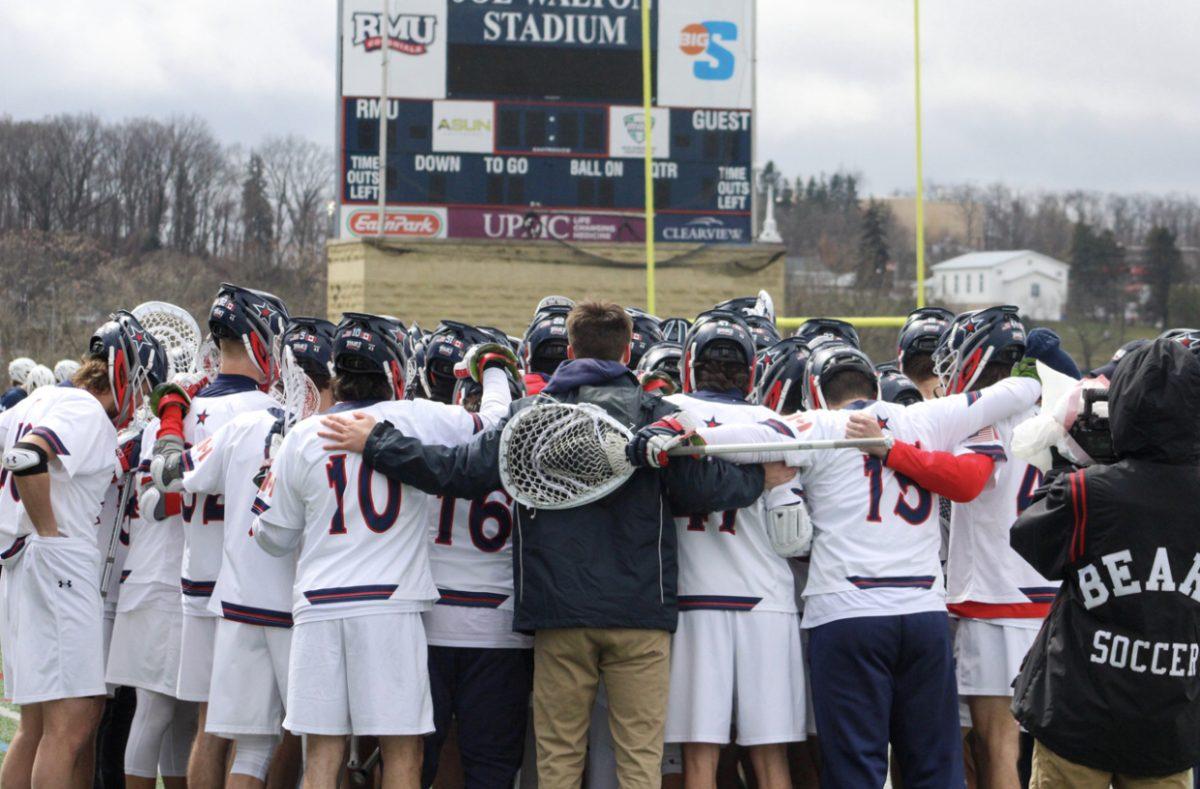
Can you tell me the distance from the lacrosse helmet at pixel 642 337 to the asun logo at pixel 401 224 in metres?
15.9

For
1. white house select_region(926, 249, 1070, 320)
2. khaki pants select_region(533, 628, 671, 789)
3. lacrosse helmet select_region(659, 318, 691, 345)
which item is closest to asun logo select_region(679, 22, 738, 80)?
lacrosse helmet select_region(659, 318, 691, 345)

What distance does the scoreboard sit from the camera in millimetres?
22969

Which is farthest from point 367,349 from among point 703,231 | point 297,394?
point 703,231

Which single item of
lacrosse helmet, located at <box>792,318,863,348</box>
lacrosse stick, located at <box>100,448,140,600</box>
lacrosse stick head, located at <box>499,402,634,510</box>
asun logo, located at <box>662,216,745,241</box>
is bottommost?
lacrosse stick, located at <box>100,448,140,600</box>

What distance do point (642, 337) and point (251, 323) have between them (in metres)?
2.41

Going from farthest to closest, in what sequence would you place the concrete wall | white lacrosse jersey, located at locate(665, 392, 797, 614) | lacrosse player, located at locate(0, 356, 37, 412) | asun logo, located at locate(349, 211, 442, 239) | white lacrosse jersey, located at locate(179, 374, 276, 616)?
the concrete wall → asun logo, located at locate(349, 211, 442, 239) → lacrosse player, located at locate(0, 356, 37, 412) → white lacrosse jersey, located at locate(179, 374, 276, 616) → white lacrosse jersey, located at locate(665, 392, 797, 614)

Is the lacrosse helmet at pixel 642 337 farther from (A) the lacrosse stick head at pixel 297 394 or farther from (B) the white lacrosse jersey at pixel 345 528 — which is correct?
(B) the white lacrosse jersey at pixel 345 528

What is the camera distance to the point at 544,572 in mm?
5234

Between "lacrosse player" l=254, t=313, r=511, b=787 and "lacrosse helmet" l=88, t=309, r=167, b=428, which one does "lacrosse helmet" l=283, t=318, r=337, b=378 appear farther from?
"lacrosse helmet" l=88, t=309, r=167, b=428

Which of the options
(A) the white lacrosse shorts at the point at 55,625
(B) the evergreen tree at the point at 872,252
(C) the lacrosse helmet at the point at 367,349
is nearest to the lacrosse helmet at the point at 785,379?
(C) the lacrosse helmet at the point at 367,349

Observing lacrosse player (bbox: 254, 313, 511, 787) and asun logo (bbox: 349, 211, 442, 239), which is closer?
lacrosse player (bbox: 254, 313, 511, 787)

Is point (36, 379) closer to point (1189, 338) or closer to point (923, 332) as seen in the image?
point (923, 332)

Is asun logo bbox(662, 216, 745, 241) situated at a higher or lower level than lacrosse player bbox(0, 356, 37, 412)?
higher

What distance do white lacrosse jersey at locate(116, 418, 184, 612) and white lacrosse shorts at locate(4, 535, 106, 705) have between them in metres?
0.21
